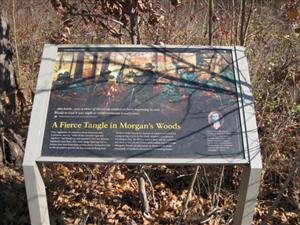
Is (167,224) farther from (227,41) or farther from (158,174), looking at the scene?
(227,41)

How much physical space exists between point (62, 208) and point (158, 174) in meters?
1.00

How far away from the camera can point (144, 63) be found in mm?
2938

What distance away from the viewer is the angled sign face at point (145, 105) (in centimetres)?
257

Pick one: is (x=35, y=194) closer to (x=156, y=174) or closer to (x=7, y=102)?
(x=7, y=102)

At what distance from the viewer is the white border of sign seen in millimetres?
2525

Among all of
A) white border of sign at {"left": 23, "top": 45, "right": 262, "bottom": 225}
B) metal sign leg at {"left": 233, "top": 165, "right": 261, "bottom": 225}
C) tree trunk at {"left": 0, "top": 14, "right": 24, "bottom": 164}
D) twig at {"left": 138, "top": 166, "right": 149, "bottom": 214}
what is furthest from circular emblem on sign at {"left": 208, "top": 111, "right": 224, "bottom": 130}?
tree trunk at {"left": 0, "top": 14, "right": 24, "bottom": 164}

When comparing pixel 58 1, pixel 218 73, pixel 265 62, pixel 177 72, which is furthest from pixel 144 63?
pixel 265 62

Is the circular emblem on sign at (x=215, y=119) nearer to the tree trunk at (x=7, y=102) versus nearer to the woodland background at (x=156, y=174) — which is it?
the woodland background at (x=156, y=174)

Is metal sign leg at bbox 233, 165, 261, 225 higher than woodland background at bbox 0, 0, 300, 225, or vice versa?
woodland background at bbox 0, 0, 300, 225

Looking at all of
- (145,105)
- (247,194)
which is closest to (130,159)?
(145,105)

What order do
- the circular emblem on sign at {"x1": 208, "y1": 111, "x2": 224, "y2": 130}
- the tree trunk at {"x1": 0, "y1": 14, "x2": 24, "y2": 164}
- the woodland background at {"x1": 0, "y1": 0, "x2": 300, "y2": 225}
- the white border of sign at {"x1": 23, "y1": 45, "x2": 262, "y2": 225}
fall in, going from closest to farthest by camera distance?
the white border of sign at {"x1": 23, "y1": 45, "x2": 262, "y2": 225} → the circular emblem on sign at {"x1": 208, "y1": 111, "x2": 224, "y2": 130} → the woodland background at {"x1": 0, "y1": 0, "x2": 300, "y2": 225} → the tree trunk at {"x1": 0, "y1": 14, "x2": 24, "y2": 164}

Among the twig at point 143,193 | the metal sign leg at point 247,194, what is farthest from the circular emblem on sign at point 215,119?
the twig at point 143,193

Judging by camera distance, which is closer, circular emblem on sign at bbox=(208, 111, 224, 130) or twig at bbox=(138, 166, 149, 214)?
circular emblem on sign at bbox=(208, 111, 224, 130)

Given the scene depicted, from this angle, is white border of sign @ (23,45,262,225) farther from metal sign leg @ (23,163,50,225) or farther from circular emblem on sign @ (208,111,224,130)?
circular emblem on sign @ (208,111,224,130)
